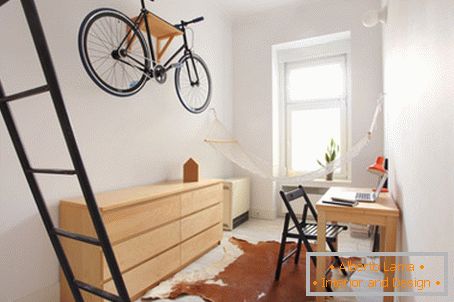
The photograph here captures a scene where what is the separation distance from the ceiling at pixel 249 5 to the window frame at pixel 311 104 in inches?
30.1

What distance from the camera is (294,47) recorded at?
417 centimetres

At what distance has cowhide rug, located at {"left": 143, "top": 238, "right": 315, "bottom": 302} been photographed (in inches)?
77.5

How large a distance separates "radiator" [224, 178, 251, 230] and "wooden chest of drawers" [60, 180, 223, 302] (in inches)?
31.1

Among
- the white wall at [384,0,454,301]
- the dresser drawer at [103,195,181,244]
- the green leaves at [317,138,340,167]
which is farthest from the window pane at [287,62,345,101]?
the dresser drawer at [103,195,181,244]

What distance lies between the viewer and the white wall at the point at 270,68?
3465 mm

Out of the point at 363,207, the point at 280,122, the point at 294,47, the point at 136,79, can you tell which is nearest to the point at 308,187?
the point at 280,122

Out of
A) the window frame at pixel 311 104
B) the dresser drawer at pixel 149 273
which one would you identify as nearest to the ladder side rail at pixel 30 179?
the dresser drawer at pixel 149 273

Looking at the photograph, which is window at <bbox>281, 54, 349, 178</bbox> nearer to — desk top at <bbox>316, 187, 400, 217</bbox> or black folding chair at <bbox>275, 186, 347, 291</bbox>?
black folding chair at <bbox>275, 186, 347, 291</bbox>

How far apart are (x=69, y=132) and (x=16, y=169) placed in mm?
1278

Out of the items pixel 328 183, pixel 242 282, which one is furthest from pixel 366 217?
pixel 328 183

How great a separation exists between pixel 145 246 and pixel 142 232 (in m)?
0.12

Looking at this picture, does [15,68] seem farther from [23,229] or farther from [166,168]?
[166,168]

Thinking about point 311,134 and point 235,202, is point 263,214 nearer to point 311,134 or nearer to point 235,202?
point 235,202

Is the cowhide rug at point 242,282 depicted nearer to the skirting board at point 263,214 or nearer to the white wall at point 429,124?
the white wall at point 429,124
